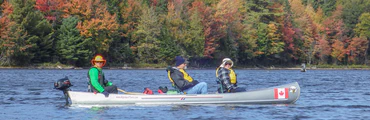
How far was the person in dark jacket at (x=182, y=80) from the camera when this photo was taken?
2628 cm

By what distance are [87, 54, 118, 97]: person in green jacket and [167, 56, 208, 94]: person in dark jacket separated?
2343 millimetres

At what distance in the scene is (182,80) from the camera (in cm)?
2658

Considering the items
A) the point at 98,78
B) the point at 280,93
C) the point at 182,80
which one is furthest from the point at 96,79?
the point at 280,93

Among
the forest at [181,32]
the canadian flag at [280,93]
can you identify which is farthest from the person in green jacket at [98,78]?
the forest at [181,32]

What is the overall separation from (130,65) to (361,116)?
2796 inches

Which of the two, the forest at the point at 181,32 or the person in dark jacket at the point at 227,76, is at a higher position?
the forest at the point at 181,32

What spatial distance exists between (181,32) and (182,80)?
73510mm

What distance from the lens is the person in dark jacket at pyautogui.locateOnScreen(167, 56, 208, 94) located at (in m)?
26.3

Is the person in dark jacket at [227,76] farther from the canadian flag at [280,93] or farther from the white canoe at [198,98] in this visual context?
the canadian flag at [280,93]

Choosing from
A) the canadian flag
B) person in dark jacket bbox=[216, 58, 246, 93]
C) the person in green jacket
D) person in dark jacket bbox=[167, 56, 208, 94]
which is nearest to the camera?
the person in green jacket

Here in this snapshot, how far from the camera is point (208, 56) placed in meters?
105

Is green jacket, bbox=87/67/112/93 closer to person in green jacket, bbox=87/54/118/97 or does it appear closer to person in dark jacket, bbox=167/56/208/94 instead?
person in green jacket, bbox=87/54/118/97

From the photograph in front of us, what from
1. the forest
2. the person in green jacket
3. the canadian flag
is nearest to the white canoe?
the canadian flag

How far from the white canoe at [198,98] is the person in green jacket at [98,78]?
23cm
